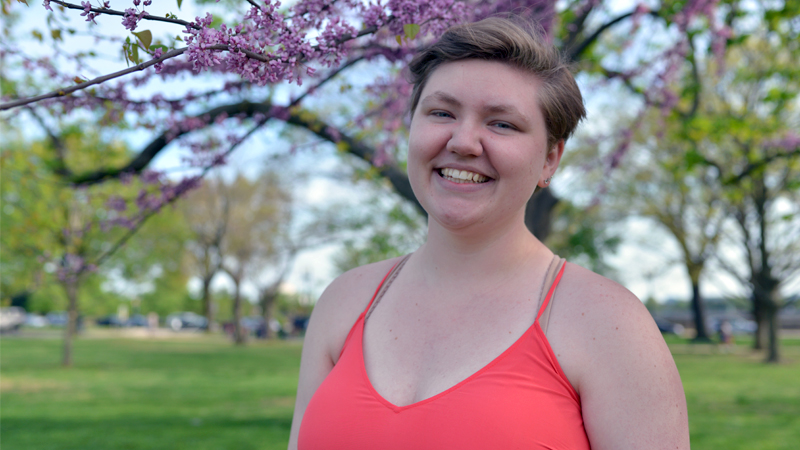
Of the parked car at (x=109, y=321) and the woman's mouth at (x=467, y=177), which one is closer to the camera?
the woman's mouth at (x=467, y=177)

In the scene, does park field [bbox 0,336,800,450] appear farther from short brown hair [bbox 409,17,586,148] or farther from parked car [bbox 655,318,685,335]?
parked car [bbox 655,318,685,335]

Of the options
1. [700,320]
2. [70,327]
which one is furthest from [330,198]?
[700,320]

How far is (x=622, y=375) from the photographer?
1.40 meters

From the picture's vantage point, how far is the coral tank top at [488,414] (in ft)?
4.66

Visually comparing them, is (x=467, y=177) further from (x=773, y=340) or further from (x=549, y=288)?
(x=773, y=340)

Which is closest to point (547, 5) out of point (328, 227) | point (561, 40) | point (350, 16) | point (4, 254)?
point (561, 40)

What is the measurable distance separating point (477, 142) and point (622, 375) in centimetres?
64

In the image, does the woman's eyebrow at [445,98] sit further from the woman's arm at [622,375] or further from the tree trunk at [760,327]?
the tree trunk at [760,327]

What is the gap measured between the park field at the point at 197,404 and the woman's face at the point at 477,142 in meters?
7.48

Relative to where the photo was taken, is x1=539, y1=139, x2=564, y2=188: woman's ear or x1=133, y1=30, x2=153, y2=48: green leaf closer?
x1=133, y1=30, x2=153, y2=48: green leaf

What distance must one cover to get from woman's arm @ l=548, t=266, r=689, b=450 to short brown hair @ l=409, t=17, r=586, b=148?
0.47m

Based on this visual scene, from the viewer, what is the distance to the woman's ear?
1.69m

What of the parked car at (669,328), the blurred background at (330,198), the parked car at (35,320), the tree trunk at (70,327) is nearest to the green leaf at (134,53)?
the blurred background at (330,198)

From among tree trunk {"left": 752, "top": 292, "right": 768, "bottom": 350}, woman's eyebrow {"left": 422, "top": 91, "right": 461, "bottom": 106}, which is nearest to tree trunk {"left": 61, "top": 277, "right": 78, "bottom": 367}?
woman's eyebrow {"left": 422, "top": 91, "right": 461, "bottom": 106}
